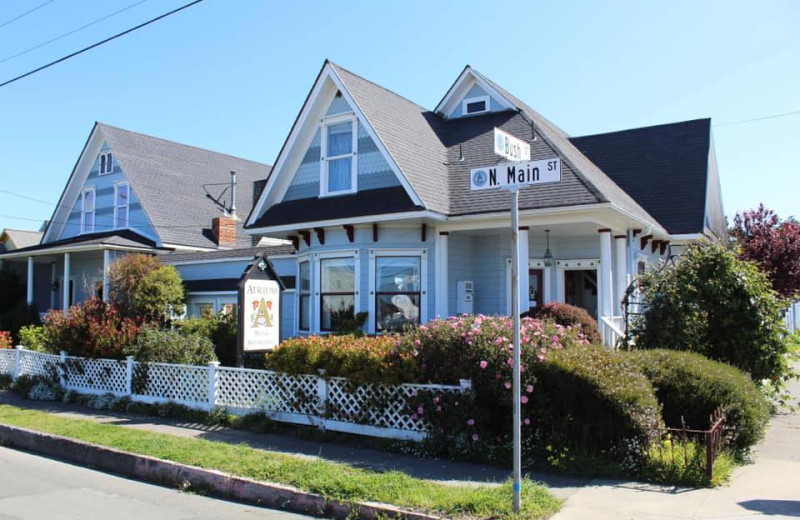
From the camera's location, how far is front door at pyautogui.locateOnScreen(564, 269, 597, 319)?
17531 mm

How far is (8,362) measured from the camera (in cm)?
1675

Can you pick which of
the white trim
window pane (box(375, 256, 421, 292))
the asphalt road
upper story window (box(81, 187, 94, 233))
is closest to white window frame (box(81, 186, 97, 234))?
upper story window (box(81, 187, 94, 233))

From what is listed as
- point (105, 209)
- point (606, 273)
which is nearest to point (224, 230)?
point (105, 209)

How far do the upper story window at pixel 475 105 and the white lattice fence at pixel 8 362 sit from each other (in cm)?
1369

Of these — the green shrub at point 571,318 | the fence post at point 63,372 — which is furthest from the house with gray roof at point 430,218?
the fence post at point 63,372

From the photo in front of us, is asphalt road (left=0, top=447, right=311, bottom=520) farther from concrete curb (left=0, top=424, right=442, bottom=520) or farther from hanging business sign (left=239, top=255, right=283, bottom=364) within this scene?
hanging business sign (left=239, top=255, right=283, bottom=364)

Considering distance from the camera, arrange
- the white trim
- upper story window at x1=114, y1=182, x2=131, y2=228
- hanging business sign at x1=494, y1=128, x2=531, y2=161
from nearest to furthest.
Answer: hanging business sign at x1=494, y1=128, x2=531, y2=161, the white trim, upper story window at x1=114, y1=182, x2=131, y2=228

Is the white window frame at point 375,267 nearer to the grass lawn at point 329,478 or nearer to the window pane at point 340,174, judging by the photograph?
the window pane at point 340,174

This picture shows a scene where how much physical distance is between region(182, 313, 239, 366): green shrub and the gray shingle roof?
952 centimetres

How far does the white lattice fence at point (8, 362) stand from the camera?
54.3ft

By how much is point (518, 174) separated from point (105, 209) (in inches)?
1002

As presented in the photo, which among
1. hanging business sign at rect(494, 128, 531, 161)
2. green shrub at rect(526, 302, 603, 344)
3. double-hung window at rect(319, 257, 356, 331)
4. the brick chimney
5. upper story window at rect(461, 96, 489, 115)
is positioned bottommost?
green shrub at rect(526, 302, 603, 344)

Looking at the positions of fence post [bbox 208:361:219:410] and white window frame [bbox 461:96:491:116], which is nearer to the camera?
fence post [bbox 208:361:219:410]

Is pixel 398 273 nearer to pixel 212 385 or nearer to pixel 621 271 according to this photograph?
pixel 212 385
